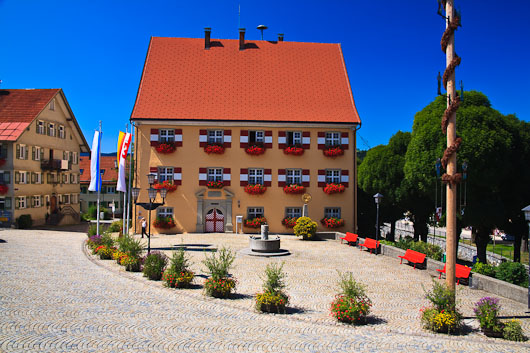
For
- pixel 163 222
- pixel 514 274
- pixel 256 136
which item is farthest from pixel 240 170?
pixel 514 274

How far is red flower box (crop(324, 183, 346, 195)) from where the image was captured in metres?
29.3

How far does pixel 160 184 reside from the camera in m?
28.7

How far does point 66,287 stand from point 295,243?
→ 13.9 metres

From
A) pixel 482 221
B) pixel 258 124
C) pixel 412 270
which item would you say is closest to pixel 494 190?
pixel 482 221

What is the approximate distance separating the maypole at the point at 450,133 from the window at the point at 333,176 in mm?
19082

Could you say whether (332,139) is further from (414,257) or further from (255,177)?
(414,257)

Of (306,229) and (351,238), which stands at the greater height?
(306,229)

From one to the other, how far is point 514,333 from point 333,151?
20881 mm

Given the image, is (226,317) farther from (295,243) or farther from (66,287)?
(295,243)

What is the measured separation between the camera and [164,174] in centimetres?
2886

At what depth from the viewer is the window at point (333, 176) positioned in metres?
29.8

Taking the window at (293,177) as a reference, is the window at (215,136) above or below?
above

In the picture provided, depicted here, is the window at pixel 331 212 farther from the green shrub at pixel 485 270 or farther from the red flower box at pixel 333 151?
the green shrub at pixel 485 270

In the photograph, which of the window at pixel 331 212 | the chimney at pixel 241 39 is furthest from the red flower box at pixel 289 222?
the chimney at pixel 241 39
